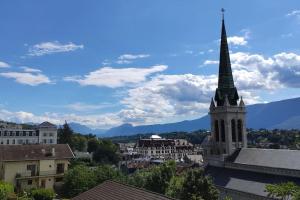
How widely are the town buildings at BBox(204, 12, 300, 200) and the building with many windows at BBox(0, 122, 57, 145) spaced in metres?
68.5

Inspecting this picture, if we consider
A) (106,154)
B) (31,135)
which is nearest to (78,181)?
(106,154)

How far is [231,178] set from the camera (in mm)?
A: 50094

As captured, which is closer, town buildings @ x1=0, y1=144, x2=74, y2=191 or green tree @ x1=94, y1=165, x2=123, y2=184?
green tree @ x1=94, y1=165, x2=123, y2=184

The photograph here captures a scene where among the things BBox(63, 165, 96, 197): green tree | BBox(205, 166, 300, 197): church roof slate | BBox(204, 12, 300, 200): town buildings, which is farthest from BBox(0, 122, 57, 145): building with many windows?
BBox(205, 166, 300, 197): church roof slate

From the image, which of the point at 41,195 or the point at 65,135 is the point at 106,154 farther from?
the point at 41,195

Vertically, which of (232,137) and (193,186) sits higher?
(232,137)

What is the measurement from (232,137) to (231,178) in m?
10.8

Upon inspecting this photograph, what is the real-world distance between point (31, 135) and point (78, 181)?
70.6 meters

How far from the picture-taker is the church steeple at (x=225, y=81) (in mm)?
61812

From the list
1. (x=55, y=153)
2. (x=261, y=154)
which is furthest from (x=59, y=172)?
(x=261, y=154)

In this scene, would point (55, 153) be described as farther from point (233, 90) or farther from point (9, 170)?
point (233, 90)

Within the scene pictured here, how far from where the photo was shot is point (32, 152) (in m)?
59.2

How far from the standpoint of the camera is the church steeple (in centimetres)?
6181

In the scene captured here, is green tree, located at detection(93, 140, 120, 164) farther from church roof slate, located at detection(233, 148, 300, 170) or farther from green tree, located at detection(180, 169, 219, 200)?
green tree, located at detection(180, 169, 219, 200)
